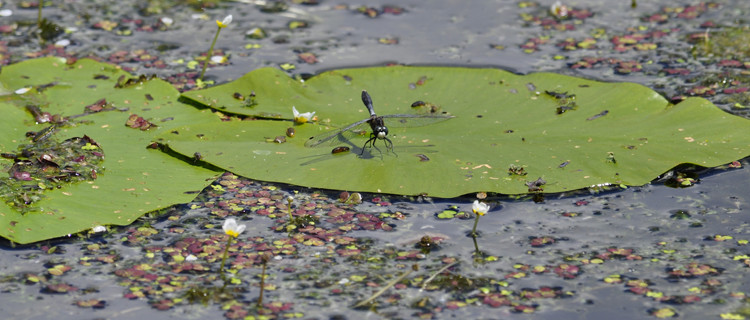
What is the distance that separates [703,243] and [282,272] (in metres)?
2.60

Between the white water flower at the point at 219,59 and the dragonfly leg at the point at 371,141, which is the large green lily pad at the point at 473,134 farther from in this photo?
the white water flower at the point at 219,59

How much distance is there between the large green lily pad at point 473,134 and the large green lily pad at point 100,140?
0.79 feet

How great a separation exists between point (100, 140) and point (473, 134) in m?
2.77

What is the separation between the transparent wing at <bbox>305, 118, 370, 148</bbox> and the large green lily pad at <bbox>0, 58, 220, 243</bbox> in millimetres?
764

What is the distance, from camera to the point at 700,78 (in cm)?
757

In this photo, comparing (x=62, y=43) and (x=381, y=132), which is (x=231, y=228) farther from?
(x=62, y=43)

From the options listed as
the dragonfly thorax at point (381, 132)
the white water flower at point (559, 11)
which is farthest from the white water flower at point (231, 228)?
the white water flower at point (559, 11)

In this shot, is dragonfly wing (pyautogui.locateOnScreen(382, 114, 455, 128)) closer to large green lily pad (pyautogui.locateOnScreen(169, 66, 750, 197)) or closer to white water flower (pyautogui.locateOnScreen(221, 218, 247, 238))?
large green lily pad (pyautogui.locateOnScreen(169, 66, 750, 197))

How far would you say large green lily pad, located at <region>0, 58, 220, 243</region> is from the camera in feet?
17.2

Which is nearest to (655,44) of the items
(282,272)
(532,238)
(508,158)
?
(508,158)

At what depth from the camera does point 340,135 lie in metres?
6.14

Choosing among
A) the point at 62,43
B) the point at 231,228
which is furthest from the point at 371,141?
the point at 62,43

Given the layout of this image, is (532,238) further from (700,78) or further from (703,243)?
(700,78)

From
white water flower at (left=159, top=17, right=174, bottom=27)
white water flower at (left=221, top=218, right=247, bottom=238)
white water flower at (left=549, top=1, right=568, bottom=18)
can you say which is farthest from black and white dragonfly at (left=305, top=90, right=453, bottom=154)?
white water flower at (left=159, top=17, right=174, bottom=27)
